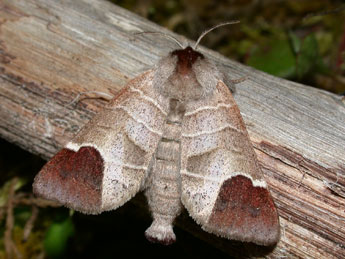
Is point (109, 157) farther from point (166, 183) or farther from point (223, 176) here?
point (223, 176)

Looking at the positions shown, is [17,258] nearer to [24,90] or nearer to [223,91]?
[24,90]

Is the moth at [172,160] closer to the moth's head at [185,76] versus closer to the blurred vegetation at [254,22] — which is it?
the moth's head at [185,76]

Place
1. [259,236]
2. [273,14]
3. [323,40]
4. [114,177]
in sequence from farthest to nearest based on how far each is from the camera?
[273,14] → [323,40] → [114,177] → [259,236]

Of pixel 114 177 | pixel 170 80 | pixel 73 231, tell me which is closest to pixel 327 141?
pixel 170 80

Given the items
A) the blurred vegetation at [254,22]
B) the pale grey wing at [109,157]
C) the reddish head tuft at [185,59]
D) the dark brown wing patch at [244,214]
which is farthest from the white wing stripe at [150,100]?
the blurred vegetation at [254,22]

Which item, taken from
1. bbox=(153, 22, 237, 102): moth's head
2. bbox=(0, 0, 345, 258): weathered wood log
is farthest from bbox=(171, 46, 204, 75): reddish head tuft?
bbox=(0, 0, 345, 258): weathered wood log
